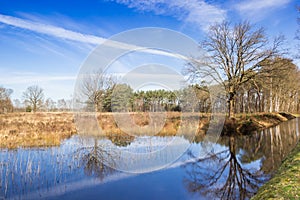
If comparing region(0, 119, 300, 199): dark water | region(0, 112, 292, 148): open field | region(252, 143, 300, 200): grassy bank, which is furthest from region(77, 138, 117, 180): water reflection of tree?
region(252, 143, 300, 200): grassy bank

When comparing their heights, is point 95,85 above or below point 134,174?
above

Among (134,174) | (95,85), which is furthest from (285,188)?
(95,85)

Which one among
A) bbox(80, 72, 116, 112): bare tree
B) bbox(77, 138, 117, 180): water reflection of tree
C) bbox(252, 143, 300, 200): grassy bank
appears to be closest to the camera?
bbox(252, 143, 300, 200): grassy bank

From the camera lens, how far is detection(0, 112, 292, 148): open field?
13.9 m

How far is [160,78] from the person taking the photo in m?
10.3

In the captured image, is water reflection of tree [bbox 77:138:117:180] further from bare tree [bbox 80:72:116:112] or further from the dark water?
bare tree [bbox 80:72:116:112]

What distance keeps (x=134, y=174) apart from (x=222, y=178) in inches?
116

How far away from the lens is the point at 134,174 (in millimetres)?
7828

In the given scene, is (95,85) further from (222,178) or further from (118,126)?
(222,178)

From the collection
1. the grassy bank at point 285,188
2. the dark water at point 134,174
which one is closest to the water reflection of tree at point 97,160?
the dark water at point 134,174

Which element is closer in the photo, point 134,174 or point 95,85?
point 134,174

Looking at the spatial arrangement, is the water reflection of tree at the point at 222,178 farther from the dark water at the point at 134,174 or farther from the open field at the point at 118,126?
the open field at the point at 118,126

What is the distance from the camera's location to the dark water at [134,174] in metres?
6.16

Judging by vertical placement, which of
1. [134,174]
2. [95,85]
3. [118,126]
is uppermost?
[95,85]
